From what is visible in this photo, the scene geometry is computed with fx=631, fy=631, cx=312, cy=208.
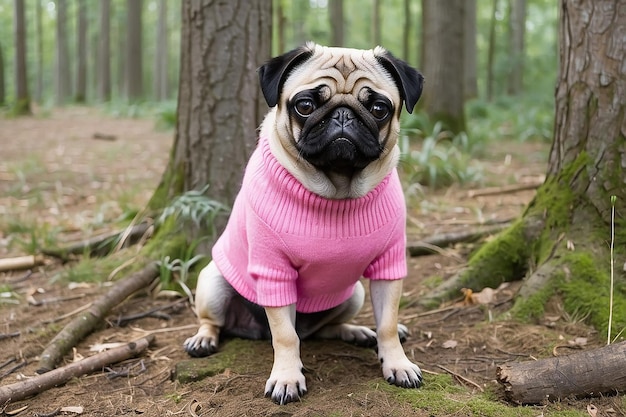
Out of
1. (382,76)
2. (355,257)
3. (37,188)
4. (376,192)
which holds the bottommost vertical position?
(37,188)

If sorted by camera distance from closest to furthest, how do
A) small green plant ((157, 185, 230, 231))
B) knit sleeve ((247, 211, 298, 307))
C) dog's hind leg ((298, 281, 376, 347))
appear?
knit sleeve ((247, 211, 298, 307)) → dog's hind leg ((298, 281, 376, 347)) → small green plant ((157, 185, 230, 231))

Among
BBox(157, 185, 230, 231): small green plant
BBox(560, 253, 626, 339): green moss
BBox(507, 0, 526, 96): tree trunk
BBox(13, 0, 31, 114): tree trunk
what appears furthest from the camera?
BBox(507, 0, 526, 96): tree trunk

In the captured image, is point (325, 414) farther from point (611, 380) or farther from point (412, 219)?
point (412, 219)

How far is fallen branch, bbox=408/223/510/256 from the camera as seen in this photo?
17.0ft

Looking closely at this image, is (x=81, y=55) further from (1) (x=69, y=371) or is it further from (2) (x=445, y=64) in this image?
(1) (x=69, y=371)

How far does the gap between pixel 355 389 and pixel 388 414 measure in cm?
28

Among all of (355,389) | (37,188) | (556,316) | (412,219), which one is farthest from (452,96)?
(355,389)

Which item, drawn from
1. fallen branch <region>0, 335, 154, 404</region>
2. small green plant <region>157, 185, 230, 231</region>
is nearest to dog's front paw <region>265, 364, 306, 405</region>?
fallen branch <region>0, 335, 154, 404</region>

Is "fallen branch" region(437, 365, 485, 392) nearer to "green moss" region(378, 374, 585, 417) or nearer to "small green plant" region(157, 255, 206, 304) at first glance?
"green moss" region(378, 374, 585, 417)

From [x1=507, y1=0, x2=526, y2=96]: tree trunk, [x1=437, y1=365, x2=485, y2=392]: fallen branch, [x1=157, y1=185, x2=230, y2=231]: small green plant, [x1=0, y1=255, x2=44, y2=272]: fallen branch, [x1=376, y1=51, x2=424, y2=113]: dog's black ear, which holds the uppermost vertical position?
[x1=507, y1=0, x2=526, y2=96]: tree trunk

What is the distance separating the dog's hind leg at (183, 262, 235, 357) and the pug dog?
448 mm

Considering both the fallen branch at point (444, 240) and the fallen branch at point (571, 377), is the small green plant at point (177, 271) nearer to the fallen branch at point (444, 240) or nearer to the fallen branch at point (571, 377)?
the fallen branch at point (444, 240)

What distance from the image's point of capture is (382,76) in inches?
122

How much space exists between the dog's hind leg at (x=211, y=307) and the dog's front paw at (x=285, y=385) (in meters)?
0.71
